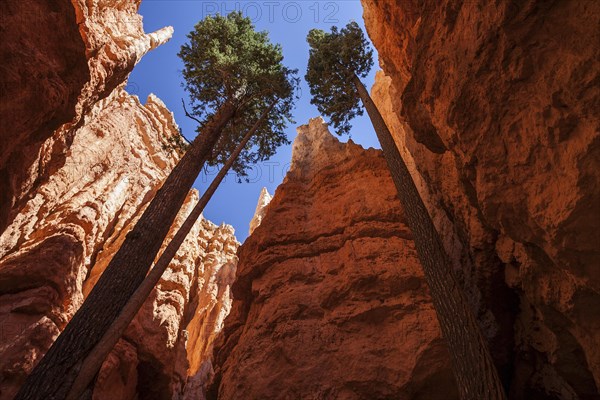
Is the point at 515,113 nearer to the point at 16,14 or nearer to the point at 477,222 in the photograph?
the point at 477,222

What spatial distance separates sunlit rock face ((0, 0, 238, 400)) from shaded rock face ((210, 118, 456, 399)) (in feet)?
18.3

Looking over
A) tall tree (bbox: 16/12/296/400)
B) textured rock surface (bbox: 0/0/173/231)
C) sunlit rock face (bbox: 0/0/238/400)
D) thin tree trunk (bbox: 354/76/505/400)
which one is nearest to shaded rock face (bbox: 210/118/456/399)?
thin tree trunk (bbox: 354/76/505/400)

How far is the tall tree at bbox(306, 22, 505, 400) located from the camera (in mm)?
4715

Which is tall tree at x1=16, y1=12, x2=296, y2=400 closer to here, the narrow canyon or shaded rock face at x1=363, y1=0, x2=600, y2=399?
the narrow canyon

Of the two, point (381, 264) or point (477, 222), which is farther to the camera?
point (381, 264)

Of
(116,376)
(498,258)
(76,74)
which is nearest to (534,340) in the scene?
(498,258)

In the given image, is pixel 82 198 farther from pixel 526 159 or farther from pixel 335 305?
pixel 526 159

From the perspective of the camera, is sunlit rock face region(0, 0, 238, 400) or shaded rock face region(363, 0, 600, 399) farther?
sunlit rock face region(0, 0, 238, 400)

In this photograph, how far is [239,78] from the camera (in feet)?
44.8

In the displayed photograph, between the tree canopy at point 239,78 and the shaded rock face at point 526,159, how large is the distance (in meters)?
7.01

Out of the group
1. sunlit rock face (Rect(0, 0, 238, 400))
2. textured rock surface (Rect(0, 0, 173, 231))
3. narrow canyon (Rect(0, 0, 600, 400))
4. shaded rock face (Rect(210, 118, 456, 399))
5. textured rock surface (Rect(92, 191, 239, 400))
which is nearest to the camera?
narrow canyon (Rect(0, 0, 600, 400))

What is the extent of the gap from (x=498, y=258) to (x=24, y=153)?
11.3m

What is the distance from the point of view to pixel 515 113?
504cm

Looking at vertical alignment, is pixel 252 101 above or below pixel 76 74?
above
